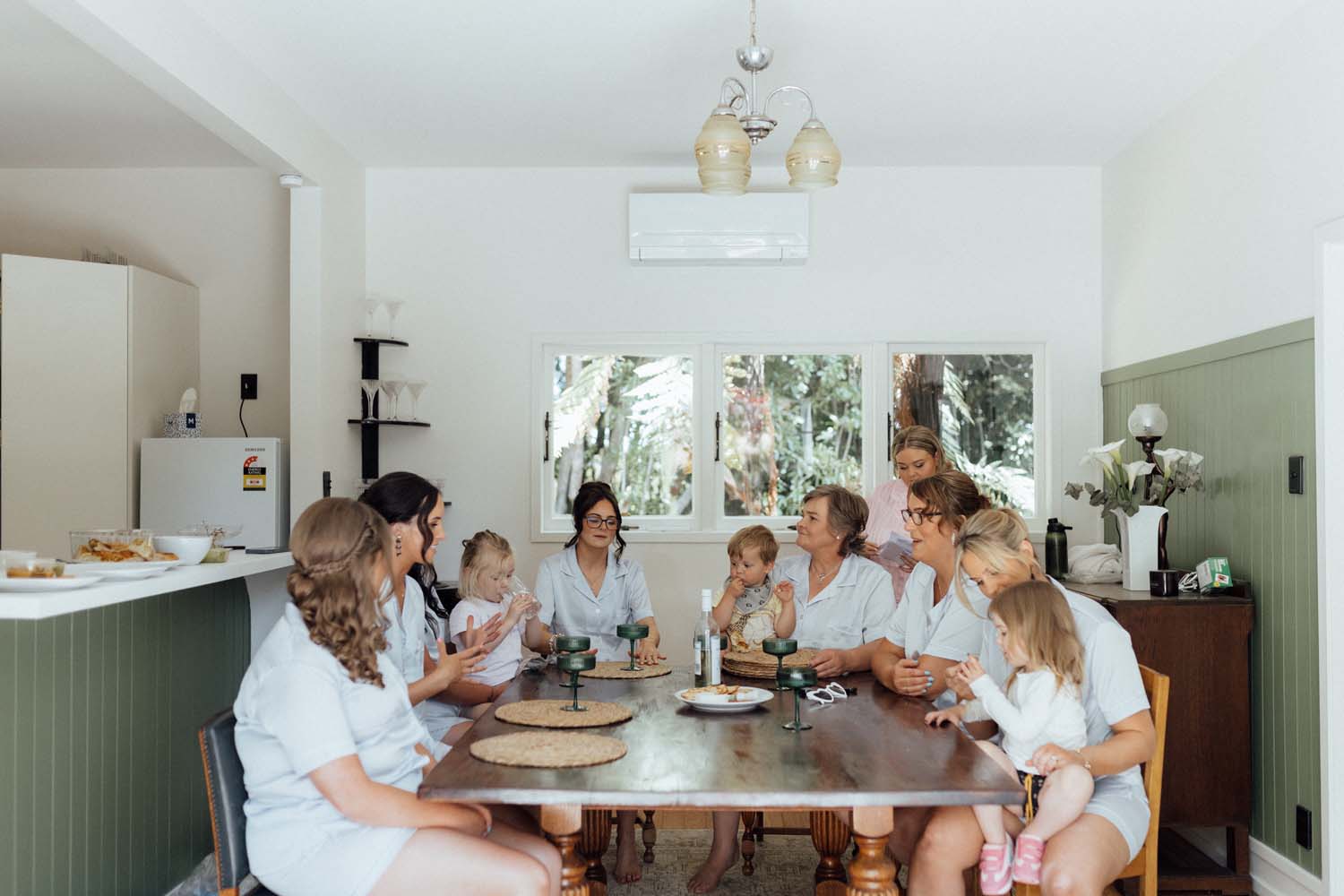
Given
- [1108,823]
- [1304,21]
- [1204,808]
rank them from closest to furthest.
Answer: [1108,823] → [1304,21] → [1204,808]

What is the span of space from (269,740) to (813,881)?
6.70 ft

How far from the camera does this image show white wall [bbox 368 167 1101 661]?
5277 mm

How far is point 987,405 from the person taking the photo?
5379 millimetres

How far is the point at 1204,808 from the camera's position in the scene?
3.73 meters

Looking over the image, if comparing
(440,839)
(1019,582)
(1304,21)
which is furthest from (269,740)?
(1304,21)

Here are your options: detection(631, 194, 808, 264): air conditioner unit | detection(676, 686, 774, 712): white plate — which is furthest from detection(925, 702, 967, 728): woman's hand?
detection(631, 194, 808, 264): air conditioner unit

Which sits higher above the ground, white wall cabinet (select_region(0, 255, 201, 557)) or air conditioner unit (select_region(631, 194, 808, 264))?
air conditioner unit (select_region(631, 194, 808, 264))

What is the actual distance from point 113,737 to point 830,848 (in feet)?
6.66

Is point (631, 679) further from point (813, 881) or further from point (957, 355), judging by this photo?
point (957, 355)

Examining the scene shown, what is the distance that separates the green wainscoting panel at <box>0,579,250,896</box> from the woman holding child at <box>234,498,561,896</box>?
32.4 inches

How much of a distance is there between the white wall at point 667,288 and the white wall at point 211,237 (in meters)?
0.52

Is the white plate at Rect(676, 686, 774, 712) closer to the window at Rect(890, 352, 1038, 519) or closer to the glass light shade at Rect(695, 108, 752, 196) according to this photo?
the glass light shade at Rect(695, 108, 752, 196)

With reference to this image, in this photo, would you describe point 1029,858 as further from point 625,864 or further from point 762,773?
point 625,864

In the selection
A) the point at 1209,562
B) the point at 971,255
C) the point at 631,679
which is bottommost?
the point at 631,679
